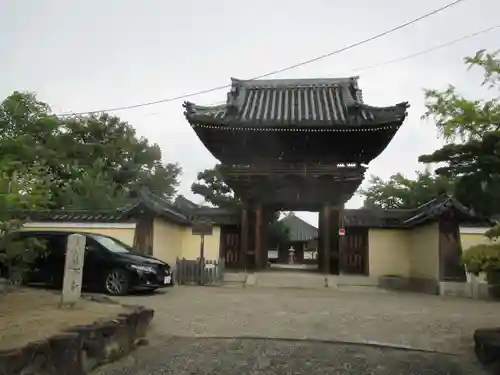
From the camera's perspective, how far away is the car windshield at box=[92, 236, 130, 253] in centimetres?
1055

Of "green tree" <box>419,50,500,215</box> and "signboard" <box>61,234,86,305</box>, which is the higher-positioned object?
"green tree" <box>419,50,500,215</box>

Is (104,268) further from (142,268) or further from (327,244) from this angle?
(327,244)

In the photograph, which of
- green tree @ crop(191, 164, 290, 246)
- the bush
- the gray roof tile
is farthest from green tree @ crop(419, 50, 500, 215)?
green tree @ crop(191, 164, 290, 246)

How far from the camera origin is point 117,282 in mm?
10164

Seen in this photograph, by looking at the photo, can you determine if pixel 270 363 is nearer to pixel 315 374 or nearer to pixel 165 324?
pixel 315 374

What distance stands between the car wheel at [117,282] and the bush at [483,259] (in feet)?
23.2

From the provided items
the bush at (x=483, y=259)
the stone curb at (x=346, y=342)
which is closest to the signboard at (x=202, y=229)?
the stone curb at (x=346, y=342)

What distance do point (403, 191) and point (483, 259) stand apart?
26.9m

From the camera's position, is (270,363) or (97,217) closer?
(270,363)

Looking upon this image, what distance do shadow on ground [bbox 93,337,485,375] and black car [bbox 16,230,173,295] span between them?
4650mm

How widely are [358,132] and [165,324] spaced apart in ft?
35.1

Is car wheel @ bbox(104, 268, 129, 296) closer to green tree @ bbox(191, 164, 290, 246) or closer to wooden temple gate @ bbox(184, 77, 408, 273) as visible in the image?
wooden temple gate @ bbox(184, 77, 408, 273)

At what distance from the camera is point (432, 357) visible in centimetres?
508

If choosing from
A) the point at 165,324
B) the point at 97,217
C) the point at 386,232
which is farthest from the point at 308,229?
the point at 165,324
